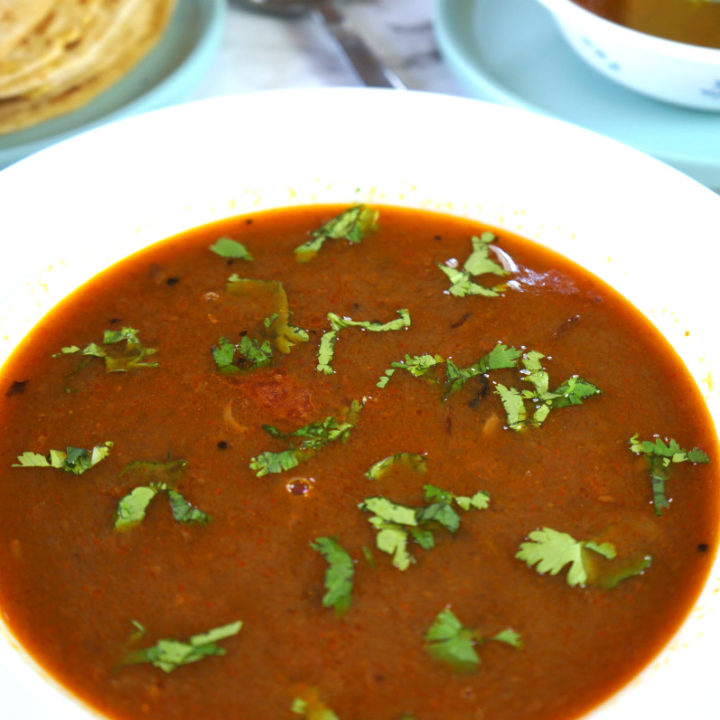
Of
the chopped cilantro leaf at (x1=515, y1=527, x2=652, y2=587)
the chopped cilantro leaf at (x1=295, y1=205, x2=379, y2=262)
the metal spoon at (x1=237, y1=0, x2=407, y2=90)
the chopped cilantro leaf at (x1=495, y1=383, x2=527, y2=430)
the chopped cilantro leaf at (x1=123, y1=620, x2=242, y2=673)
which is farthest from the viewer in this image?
the metal spoon at (x1=237, y1=0, x2=407, y2=90)

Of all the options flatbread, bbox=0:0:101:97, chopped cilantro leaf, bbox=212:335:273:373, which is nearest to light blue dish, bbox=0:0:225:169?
flatbread, bbox=0:0:101:97

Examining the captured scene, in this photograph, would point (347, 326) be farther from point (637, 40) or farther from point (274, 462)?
point (637, 40)

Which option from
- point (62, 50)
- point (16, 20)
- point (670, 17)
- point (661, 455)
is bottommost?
point (661, 455)

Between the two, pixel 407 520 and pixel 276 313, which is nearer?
pixel 407 520

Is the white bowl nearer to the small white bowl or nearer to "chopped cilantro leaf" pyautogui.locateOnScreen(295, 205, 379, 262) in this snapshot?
"chopped cilantro leaf" pyautogui.locateOnScreen(295, 205, 379, 262)

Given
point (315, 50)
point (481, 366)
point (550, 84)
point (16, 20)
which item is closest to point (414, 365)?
point (481, 366)

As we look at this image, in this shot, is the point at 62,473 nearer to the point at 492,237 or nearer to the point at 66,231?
the point at 66,231
